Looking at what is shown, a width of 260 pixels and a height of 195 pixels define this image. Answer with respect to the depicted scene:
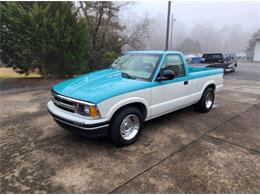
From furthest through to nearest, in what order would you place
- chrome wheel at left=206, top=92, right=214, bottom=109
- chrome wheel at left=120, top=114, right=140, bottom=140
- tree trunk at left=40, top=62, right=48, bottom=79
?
tree trunk at left=40, top=62, right=48, bottom=79, chrome wheel at left=206, top=92, right=214, bottom=109, chrome wheel at left=120, top=114, right=140, bottom=140

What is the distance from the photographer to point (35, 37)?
26.9ft

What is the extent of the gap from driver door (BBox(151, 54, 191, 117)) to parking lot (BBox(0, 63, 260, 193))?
1.71 feet

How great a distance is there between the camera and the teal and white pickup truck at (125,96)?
2648 mm

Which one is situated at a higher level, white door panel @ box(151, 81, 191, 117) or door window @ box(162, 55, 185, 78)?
door window @ box(162, 55, 185, 78)

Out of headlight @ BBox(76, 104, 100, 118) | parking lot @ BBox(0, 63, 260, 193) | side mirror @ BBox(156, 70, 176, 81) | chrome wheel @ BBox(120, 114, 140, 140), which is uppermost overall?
side mirror @ BBox(156, 70, 176, 81)

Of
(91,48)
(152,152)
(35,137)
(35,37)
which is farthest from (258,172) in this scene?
(91,48)

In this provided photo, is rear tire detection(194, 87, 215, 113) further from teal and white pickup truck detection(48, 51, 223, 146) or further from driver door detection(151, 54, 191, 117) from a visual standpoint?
driver door detection(151, 54, 191, 117)

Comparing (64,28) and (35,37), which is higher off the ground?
(64,28)

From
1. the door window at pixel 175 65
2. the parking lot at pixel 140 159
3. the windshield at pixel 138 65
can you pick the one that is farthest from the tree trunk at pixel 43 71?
the door window at pixel 175 65

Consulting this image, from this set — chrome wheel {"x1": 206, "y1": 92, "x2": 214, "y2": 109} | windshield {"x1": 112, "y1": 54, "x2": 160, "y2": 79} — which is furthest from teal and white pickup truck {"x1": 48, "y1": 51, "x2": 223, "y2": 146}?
chrome wheel {"x1": 206, "y1": 92, "x2": 214, "y2": 109}

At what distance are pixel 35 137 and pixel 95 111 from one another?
67.6 inches

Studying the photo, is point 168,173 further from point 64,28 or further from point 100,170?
point 64,28

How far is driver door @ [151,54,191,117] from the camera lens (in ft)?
11.2

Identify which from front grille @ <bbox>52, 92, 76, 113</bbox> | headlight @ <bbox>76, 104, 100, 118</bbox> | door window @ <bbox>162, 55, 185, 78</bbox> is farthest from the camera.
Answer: door window @ <bbox>162, 55, 185, 78</bbox>
